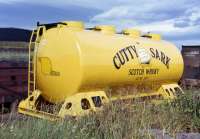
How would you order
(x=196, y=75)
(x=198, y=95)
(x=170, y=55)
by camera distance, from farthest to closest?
(x=196, y=75) < (x=170, y=55) < (x=198, y=95)

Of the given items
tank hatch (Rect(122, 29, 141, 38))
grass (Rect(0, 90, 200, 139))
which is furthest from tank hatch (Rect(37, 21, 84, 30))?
grass (Rect(0, 90, 200, 139))

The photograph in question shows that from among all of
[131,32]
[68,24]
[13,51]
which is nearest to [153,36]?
[131,32]

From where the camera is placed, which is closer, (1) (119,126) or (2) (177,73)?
(1) (119,126)

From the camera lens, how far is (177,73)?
1134 centimetres

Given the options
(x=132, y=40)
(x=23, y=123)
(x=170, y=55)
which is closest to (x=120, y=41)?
(x=132, y=40)

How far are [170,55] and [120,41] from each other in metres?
1.99

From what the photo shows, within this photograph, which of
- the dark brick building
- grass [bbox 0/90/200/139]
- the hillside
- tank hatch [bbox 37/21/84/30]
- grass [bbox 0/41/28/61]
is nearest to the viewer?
grass [bbox 0/90/200/139]

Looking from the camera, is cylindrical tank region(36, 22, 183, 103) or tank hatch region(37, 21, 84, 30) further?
tank hatch region(37, 21, 84, 30)

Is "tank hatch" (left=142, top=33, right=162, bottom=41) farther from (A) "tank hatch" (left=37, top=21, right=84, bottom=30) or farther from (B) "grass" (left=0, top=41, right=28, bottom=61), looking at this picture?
(B) "grass" (left=0, top=41, right=28, bottom=61)

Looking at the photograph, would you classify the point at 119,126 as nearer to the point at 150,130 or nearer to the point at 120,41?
the point at 150,130

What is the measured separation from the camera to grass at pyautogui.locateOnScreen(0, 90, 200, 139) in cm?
553

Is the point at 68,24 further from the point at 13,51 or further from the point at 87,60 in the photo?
the point at 13,51

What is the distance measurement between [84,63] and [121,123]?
6.71 feet

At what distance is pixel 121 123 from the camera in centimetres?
651
